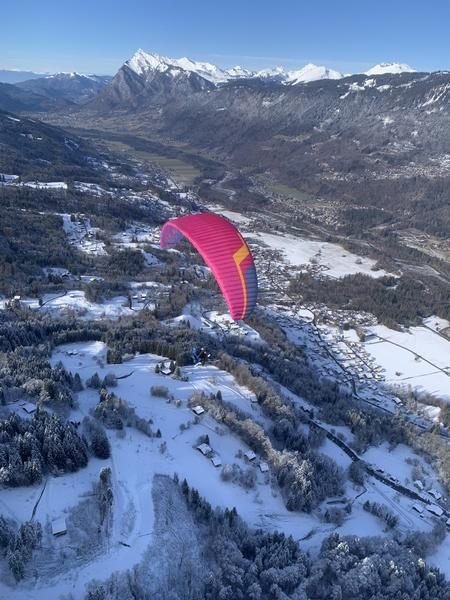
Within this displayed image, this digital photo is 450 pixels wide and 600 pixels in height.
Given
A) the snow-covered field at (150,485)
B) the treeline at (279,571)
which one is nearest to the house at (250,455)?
the snow-covered field at (150,485)

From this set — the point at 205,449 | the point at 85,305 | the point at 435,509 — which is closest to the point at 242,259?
the point at 205,449

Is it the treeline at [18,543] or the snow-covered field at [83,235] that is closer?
the treeline at [18,543]

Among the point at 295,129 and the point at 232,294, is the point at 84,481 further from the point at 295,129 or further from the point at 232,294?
the point at 295,129

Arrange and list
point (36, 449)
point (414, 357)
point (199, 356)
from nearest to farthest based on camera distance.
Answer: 1. point (36, 449)
2. point (199, 356)
3. point (414, 357)

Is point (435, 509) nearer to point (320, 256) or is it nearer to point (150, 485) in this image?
point (150, 485)

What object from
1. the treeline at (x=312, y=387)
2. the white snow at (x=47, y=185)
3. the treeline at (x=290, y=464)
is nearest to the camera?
the treeline at (x=290, y=464)

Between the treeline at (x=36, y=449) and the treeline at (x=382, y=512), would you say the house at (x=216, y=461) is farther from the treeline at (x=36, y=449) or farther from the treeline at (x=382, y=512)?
→ the treeline at (x=382, y=512)

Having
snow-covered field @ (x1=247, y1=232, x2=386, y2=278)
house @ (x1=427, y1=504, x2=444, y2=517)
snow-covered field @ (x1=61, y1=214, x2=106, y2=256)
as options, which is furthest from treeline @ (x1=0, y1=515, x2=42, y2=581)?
snow-covered field @ (x1=247, y1=232, x2=386, y2=278)
